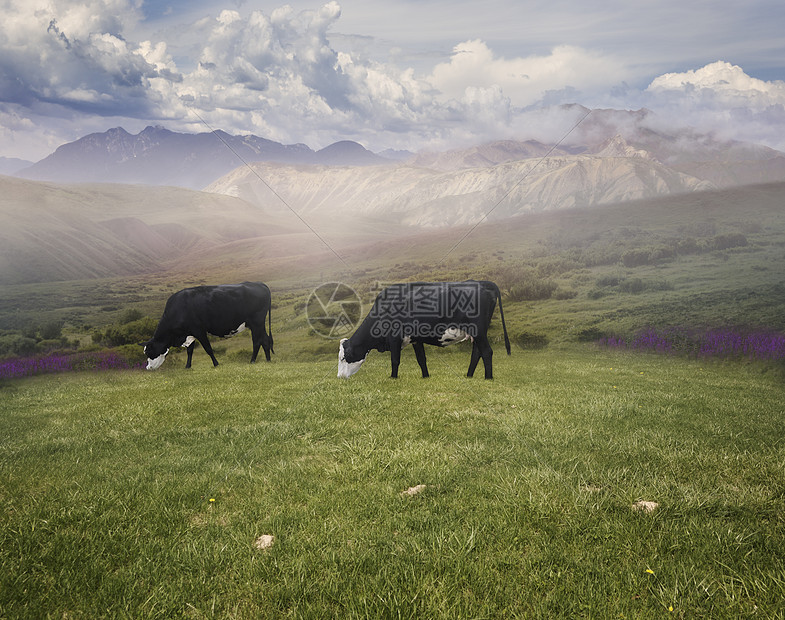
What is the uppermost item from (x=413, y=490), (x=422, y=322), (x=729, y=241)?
(x=729, y=241)

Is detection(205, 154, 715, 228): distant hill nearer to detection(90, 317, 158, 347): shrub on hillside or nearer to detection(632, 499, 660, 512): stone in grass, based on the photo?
detection(90, 317, 158, 347): shrub on hillside

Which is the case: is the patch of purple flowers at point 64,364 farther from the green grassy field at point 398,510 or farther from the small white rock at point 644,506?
the small white rock at point 644,506

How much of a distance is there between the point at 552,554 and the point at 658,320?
2150 centimetres

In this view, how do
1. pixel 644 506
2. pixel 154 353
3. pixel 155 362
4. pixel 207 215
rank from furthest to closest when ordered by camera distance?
1. pixel 207 215
2. pixel 155 362
3. pixel 154 353
4. pixel 644 506

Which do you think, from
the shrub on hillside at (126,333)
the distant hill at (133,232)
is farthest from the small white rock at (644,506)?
the distant hill at (133,232)

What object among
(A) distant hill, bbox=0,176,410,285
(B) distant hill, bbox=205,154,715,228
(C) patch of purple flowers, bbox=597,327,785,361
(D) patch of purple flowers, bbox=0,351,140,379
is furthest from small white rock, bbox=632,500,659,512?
(B) distant hill, bbox=205,154,715,228

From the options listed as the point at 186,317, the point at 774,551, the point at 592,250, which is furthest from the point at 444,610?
the point at 592,250

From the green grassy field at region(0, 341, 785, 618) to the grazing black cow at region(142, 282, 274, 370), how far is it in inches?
276

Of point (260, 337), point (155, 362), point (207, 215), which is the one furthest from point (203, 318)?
point (207, 215)

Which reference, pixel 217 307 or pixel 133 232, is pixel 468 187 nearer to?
pixel 133 232

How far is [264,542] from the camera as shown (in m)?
3.59

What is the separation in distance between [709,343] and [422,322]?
1331 cm

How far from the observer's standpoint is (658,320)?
20.7 m

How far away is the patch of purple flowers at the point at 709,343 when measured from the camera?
14.7 metres
